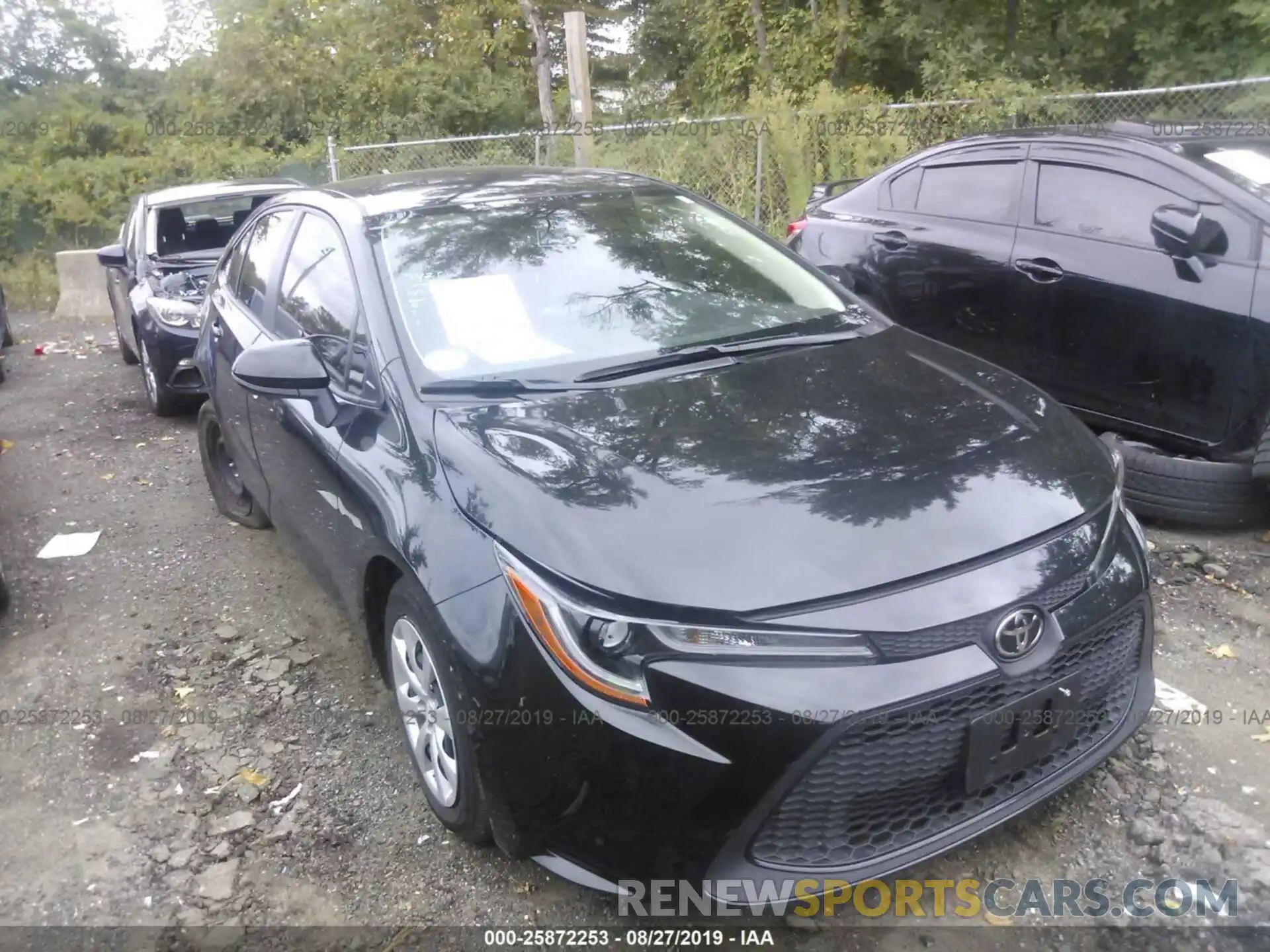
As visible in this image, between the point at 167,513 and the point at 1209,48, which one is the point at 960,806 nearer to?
the point at 167,513

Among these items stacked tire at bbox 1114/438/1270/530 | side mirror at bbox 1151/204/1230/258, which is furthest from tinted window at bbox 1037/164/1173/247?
stacked tire at bbox 1114/438/1270/530

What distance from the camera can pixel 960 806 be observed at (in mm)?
2213

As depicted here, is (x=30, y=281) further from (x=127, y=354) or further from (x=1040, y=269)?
(x=1040, y=269)

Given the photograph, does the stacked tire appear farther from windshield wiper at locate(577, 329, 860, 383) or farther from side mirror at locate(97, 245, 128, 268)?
side mirror at locate(97, 245, 128, 268)

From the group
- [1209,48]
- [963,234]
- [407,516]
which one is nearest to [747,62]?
[1209,48]

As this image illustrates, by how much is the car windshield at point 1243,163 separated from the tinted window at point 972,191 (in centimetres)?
84

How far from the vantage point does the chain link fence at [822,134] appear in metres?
7.87

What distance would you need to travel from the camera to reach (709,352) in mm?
3029

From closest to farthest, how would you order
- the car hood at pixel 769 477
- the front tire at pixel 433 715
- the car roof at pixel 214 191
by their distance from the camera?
the car hood at pixel 769 477 → the front tire at pixel 433 715 → the car roof at pixel 214 191

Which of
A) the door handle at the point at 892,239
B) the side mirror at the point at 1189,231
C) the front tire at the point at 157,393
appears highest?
the side mirror at the point at 1189,231

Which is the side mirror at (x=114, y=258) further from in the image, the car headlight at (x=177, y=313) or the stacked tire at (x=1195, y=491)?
the stacked tire at (x=1195, y=491)

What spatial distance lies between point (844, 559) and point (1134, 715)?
1.00m

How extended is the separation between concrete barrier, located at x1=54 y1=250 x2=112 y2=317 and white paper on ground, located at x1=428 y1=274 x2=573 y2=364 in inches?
423

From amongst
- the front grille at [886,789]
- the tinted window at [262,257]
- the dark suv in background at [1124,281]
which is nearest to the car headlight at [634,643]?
the front grille at [886,789]
